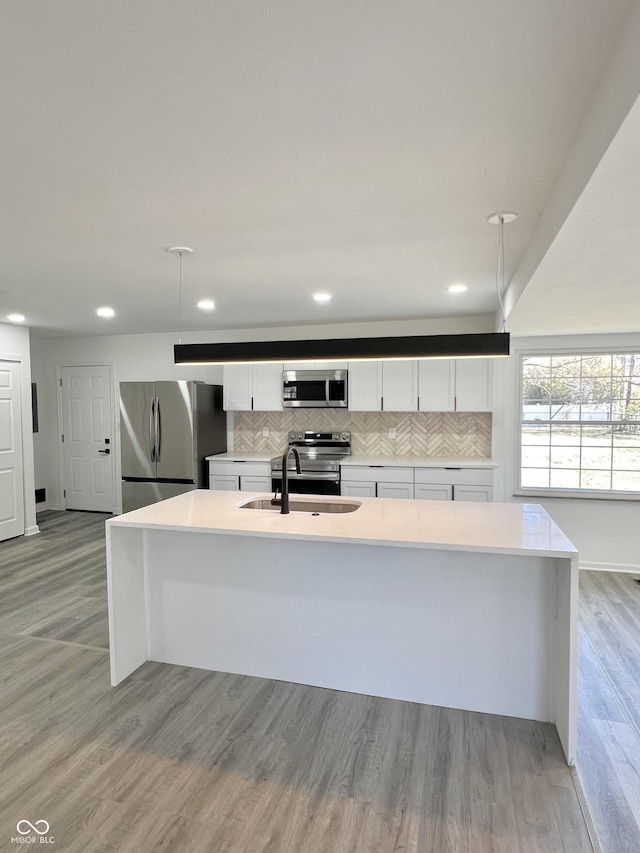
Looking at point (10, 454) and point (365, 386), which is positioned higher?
point (365, 386)

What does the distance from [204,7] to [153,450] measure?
4.90 metres

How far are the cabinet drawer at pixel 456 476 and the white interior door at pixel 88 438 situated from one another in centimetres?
419

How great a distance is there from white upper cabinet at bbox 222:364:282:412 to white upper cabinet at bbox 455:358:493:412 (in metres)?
1.94

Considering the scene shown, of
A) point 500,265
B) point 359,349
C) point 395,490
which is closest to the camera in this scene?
point 359,349

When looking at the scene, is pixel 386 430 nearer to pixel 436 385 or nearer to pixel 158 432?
pixel 436 385

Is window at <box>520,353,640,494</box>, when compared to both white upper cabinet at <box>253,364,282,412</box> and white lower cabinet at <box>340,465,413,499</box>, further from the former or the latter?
white upper cabinet at <box>253,364,282,412</box>

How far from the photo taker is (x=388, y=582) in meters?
2.54

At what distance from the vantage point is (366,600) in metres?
2.58

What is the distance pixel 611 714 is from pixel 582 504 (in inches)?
103

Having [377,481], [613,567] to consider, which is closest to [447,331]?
[377,481]

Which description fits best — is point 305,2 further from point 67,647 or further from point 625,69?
point 67,647

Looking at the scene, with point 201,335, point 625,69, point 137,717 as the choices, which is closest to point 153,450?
point 201,335

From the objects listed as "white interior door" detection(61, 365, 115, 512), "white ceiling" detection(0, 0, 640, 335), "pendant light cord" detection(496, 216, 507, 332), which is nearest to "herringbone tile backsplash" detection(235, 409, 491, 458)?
"pendant light cord" detection(496, 216, 507, 332)

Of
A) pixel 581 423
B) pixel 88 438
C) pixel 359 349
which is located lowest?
pixel 88 438
